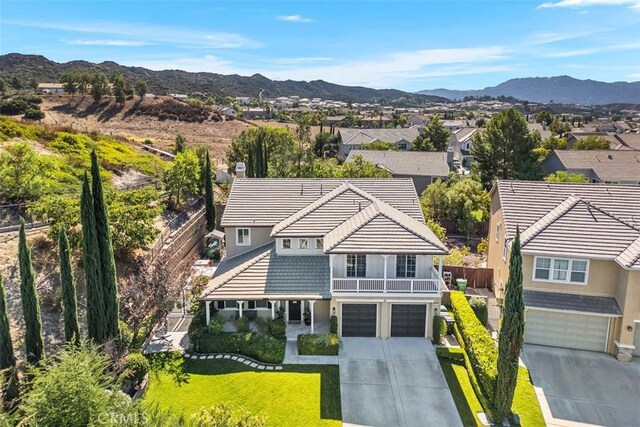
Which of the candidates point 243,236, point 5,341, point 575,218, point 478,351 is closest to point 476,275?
point 575,218

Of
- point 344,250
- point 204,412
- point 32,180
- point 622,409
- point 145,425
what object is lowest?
point 622,409

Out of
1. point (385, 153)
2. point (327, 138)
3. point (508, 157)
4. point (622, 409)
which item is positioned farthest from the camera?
point (327, 138)

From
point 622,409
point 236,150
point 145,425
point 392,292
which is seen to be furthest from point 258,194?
point 236,150

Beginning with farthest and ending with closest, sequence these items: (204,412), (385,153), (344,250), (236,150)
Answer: (385,153)
(236,150)
(344,250)
(204,412)

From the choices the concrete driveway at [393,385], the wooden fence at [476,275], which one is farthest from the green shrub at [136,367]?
the wooden fence at [476,275]

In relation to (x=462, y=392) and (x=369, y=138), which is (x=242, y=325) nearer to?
(x=462, y=392)

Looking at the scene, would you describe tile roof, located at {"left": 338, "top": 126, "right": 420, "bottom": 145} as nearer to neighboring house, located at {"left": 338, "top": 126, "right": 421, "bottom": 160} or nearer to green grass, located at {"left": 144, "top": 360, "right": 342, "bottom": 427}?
neighboring house, located at {"left": 338, "top": 126, "right": 421, "bottom": 160}

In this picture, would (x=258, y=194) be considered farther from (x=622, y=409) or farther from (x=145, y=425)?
(x=622, y=409)
